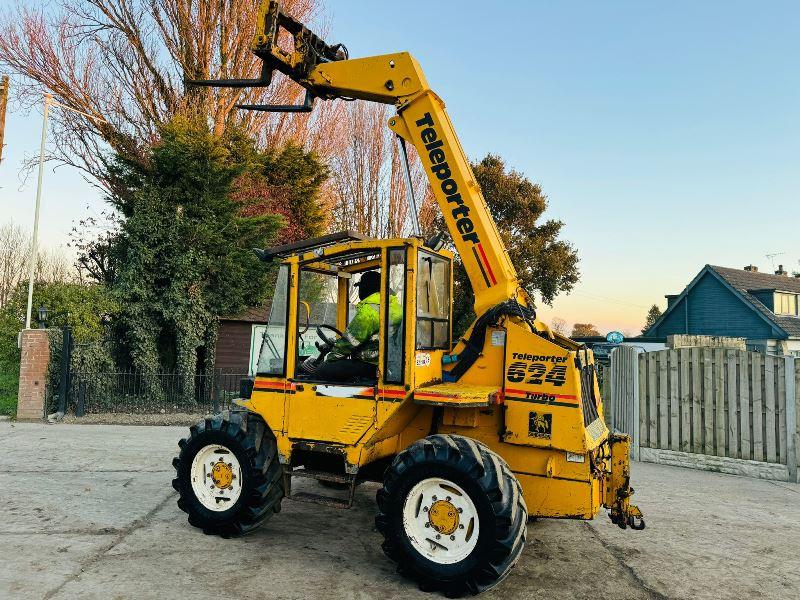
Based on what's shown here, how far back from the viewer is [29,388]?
39.6 feet

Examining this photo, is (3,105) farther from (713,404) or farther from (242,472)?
(713,404)

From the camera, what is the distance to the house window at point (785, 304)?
29.8 meters

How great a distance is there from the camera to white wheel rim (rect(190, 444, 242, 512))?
5207 mm

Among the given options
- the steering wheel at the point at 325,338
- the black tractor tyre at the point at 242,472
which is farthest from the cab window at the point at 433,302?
the black tractor tyre at the point at 242,472

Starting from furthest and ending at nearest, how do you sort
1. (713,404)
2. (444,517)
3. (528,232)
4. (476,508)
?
(528,232)
(713,404)
(444,517)
(476,508)

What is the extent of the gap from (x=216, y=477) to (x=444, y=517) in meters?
2.26

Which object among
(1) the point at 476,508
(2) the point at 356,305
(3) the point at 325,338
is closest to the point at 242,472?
(3) the point at 325,338

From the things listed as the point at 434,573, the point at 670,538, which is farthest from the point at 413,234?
the point at 670,538

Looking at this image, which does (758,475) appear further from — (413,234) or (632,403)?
(413,234)

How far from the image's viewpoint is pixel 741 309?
97.8 feet

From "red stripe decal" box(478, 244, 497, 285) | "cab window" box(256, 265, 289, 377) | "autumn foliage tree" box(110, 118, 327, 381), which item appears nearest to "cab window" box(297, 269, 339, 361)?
"cab window" box(256, 265, 289, 377)

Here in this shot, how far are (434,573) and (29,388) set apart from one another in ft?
37.1

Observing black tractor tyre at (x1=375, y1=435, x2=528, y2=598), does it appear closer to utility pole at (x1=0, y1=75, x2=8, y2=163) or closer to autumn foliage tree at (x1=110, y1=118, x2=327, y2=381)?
autumn foliage tree at (x1=110, y1=118, x2=327, y2=381)

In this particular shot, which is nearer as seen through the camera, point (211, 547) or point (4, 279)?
point (211, 547)
